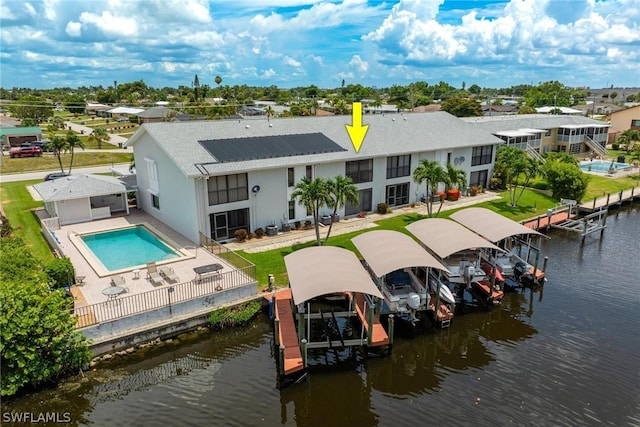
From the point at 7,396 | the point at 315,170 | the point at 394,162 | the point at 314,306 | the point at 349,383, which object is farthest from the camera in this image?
the point at 394,162

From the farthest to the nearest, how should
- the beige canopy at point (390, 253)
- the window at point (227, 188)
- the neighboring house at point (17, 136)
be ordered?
the neighboring house at point (17, 136) < the window at point (227, 188) < the beige canopy at point (390, 253)

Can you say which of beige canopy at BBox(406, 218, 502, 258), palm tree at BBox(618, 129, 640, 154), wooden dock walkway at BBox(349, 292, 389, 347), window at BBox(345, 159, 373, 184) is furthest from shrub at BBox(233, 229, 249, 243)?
palm tree at BBox(618, 129, 640, 154)

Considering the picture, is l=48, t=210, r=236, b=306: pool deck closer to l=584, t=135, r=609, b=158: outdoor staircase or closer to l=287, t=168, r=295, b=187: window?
l=287, t=168, r=295, b=187: window

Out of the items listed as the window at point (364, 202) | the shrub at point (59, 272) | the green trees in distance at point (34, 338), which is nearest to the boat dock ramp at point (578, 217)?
the window at point (364, 202)

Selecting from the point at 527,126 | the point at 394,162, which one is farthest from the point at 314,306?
the point at 527,126

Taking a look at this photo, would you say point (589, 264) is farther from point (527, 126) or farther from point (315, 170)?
point (527, 126)

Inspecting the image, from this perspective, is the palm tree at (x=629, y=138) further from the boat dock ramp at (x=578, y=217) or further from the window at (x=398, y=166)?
the window at (x=398, y=166)

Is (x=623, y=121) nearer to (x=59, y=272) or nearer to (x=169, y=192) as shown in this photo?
(x=169, y=192)
